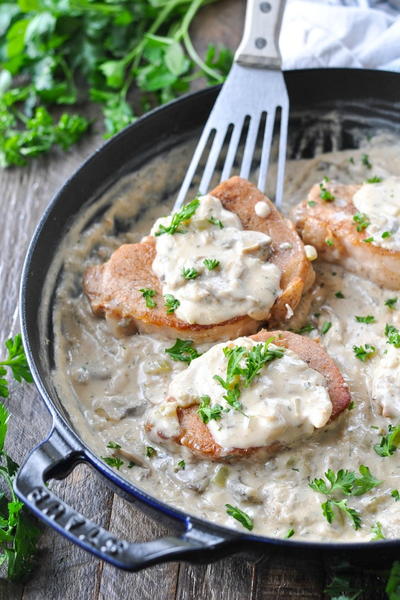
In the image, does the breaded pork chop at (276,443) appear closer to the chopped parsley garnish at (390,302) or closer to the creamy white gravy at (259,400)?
the creamy white gravy at (259,400)

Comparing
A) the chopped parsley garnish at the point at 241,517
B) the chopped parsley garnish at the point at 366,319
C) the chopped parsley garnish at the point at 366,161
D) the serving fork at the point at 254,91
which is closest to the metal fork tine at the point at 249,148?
the serving fork at the point at 254,91

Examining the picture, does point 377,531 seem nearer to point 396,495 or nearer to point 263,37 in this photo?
point 396,495

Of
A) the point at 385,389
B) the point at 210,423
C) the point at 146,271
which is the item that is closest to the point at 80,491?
the point at 210,423

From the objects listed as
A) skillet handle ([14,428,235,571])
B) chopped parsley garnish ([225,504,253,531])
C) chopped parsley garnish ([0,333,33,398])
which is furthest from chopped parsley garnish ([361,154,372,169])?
skillet handle ([14,428,235,571])

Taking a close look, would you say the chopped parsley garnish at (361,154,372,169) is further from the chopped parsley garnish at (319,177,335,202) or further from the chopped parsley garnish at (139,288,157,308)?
the chopped parsley garnish at (139,288,157,308)

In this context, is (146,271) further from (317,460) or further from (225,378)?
(317,460)

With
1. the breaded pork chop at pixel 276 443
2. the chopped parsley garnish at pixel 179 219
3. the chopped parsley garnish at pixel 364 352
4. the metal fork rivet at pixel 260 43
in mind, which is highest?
the metal fork rivet at pixel 260 43
